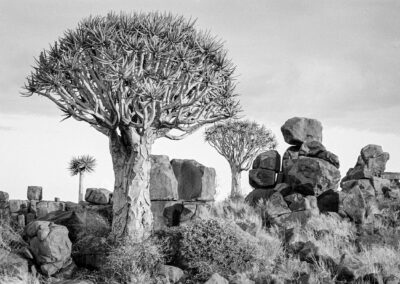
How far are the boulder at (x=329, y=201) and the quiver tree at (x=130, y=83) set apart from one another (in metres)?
7.30

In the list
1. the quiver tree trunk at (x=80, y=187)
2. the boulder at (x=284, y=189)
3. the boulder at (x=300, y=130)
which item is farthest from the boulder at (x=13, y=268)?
the quiver tree trunk at (x=80, y=187)

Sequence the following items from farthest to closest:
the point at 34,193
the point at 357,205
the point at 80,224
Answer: the point at 34,193
the point at 357,205
the point at 80,224

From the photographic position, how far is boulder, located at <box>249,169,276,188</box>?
24.0m

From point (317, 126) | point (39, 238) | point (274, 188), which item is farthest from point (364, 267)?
point (317, 126)

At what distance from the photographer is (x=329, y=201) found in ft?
66.8

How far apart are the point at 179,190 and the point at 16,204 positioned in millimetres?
12764

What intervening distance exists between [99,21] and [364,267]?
1084 cm

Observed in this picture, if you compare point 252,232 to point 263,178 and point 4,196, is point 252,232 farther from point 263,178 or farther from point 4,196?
point 4,196

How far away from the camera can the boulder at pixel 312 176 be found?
21.7 meters

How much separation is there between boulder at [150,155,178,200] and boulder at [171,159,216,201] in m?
1.29

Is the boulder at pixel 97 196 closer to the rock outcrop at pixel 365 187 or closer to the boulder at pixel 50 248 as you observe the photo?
the boulder at pixel 50 248

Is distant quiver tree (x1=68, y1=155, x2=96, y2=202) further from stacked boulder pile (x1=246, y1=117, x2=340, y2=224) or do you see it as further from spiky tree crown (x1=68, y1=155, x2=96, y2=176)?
stacked boulder pile (x1=246, y1=117, x2=340, y2=224)

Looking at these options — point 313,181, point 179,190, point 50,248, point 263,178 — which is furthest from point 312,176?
point 50,248

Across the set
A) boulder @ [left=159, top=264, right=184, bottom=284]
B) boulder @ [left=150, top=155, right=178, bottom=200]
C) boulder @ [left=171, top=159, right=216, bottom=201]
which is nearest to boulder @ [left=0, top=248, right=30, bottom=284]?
boulder @ [left=159, top=264, right=184, bottom=284]
